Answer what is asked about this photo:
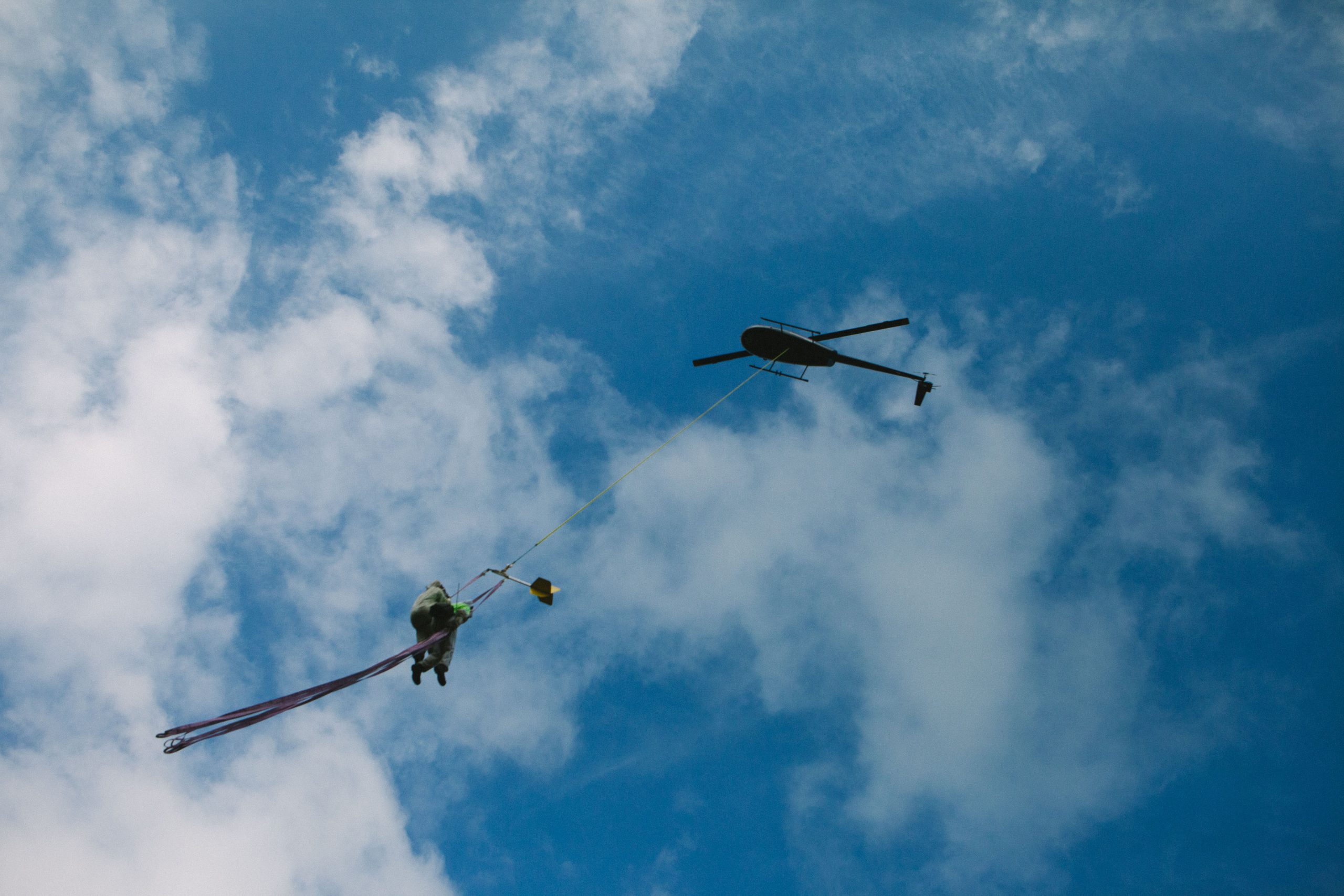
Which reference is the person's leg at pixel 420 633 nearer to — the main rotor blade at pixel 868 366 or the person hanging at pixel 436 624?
the person hanging at pixel 436 624

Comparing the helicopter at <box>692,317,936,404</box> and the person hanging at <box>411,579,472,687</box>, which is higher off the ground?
the helicopter at <box>692,317,936,404</box>

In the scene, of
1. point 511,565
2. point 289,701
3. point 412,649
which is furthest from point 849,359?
point 289,701

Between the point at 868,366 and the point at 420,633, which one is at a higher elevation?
the point at 868,366

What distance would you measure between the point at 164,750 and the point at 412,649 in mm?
3780

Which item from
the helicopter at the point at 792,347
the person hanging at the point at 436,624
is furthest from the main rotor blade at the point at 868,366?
the person hanging at the point at 436,624

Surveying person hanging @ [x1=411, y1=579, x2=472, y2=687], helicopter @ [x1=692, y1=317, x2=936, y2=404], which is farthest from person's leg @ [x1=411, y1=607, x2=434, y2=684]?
helicopter @ [x1=692, y1=317, x2=936, y2=404]

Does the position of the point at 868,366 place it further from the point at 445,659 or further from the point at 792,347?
the point at 445,659

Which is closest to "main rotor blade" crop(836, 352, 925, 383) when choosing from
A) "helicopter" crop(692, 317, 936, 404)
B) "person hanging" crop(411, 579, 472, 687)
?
"helicopter" crop(692, 317, 936, 404)

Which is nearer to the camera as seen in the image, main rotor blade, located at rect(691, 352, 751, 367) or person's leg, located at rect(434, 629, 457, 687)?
person's leg, located at rect(434, 629, 457, 687)

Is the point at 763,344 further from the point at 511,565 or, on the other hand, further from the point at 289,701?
the point at 289,701

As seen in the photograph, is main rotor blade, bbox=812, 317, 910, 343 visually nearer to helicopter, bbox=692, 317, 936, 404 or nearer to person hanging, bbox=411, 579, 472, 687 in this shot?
helicopter, bbox=692, 317, 936, 404

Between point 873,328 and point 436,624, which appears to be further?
point 873,328

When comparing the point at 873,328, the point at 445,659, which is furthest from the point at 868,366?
the point at 445,659

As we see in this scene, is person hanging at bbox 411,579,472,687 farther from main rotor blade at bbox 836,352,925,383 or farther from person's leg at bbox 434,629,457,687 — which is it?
main rotor blade at bbox 836,352,925,383
